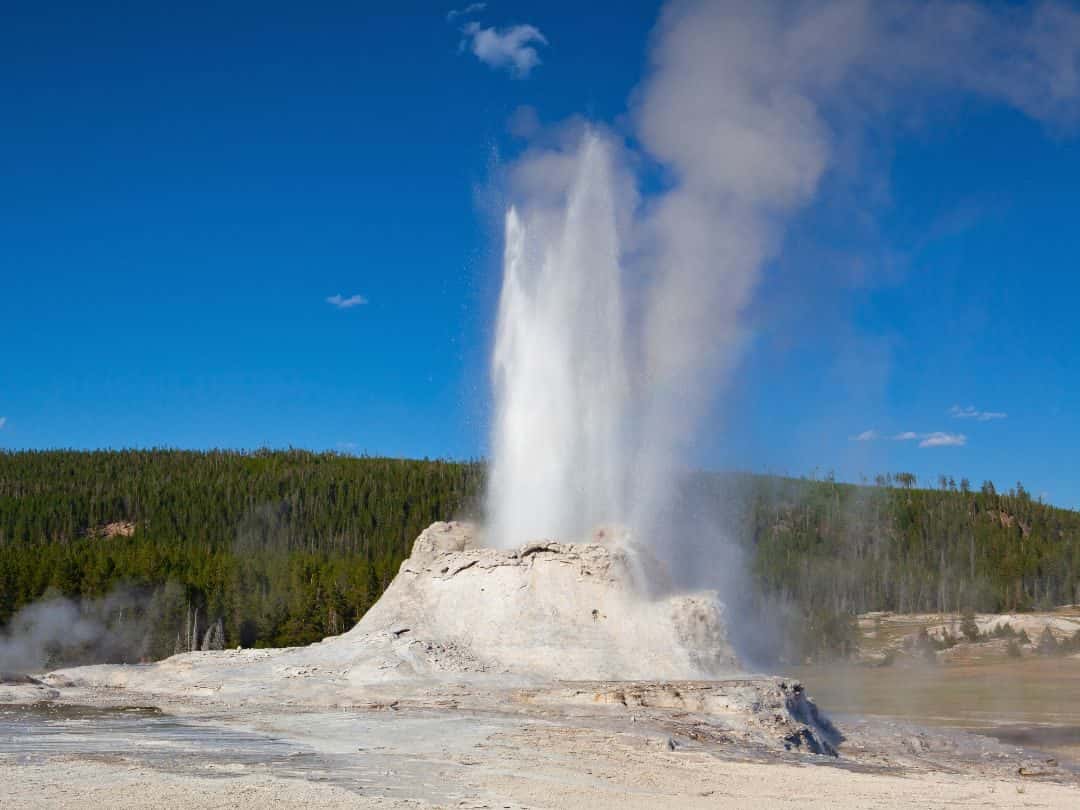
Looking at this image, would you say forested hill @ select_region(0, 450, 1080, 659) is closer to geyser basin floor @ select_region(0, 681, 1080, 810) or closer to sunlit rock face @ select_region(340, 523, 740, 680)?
sunlit rock face @ select_region(340, 523, 740, 680)

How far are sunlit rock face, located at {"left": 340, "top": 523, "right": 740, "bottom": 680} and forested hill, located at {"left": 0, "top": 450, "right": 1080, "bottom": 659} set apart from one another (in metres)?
8.65

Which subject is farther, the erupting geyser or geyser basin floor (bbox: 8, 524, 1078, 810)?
the erupting geyser

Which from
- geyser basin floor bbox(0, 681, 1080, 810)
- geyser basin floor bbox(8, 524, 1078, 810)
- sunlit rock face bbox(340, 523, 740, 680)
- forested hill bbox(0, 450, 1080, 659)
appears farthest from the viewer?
forested hill bbox(0, 450, 1080, 659)

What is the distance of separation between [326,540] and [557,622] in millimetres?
67662

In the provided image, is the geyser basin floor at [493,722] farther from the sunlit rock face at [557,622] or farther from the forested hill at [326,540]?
the forested hill at [326,540]

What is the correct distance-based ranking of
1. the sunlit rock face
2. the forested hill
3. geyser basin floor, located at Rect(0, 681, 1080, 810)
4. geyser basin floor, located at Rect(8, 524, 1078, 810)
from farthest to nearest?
1. the forested hill
2. the sunlit rock face
3. geyser basin floor, located at Rect(8, 524, 1078, 810)
4. geyser basin floor, located at Rect(0, 681, 1080, 810)

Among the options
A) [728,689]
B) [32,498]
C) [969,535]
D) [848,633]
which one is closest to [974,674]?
[848,633]

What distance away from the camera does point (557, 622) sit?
22.5 m

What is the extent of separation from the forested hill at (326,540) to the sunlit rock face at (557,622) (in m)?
8.65

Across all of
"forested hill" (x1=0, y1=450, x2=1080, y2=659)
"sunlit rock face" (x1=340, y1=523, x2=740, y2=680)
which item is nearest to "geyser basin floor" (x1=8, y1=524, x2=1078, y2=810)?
"sunlit rock face" (x1=340, y1=523, x2=740, y2=680)

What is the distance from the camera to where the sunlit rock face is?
21.4m

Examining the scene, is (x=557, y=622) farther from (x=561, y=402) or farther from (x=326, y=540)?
(x=326, y=540)

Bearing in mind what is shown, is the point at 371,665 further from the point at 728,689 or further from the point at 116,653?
the point at 116,653

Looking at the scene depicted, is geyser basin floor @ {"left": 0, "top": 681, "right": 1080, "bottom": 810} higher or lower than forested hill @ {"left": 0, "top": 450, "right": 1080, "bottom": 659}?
lower
